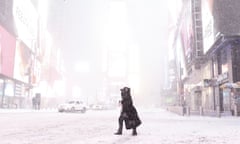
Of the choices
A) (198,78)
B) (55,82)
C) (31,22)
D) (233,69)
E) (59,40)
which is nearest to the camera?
(233,69)

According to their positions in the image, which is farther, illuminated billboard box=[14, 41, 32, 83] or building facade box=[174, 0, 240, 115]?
illuminated billboard box=[14, 41, 32, 83]

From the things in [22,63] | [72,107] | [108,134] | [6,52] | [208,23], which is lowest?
[108,134]

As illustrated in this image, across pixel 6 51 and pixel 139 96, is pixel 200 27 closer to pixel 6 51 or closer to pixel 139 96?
pixel 6 51

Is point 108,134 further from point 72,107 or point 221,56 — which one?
point 221,56

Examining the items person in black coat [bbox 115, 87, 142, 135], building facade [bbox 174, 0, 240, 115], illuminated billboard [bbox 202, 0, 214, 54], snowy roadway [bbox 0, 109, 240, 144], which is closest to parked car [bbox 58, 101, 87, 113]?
building facade [bbox 174, 0, 240, 115]

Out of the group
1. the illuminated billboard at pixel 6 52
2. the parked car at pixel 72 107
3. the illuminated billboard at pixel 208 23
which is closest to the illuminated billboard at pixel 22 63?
the illuminated billboard at pixel 6 52

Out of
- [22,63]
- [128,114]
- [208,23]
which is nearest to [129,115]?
[128,114]

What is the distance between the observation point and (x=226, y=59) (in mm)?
32531

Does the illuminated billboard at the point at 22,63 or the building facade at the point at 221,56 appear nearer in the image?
the building facade at the point at 221,56

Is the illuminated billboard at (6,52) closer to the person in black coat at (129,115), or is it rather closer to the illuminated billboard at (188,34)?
the illuminated billboard at (188,34)

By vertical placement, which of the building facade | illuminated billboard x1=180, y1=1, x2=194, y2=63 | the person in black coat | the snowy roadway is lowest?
the snowy roadway

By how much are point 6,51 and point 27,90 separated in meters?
21.3

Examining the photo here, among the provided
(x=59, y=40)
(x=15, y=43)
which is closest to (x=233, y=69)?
(x=15, y=43)

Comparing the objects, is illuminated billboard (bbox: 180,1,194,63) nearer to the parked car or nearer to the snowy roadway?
the parked car
